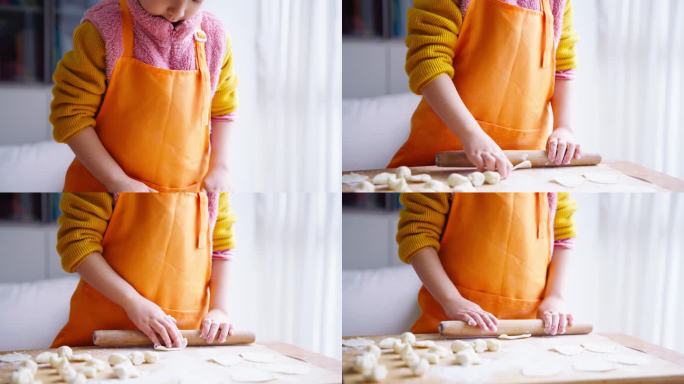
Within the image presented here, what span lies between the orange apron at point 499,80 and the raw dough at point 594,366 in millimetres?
371

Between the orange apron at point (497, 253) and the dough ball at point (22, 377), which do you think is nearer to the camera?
the dough ball at point (22, 377)

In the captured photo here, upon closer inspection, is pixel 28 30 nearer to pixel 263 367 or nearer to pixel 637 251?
pixel 263 367

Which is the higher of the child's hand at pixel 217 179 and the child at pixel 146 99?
the child at pixel 146 99

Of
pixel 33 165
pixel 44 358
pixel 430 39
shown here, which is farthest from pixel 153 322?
pixel 430 39

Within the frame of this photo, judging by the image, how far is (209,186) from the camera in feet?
4.25

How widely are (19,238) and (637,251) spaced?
1043mm

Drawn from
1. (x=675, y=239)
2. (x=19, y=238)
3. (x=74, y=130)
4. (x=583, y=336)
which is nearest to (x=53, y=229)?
(x=19, y=238)

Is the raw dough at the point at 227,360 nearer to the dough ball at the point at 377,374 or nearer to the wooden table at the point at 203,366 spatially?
the wooden table at the point at 203,366

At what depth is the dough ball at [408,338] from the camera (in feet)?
4.40

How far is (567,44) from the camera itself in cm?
136

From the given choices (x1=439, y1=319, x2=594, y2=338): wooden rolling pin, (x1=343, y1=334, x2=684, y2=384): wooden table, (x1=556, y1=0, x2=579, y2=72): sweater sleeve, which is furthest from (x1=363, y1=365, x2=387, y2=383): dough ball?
(x1=556, y1=0, x2=579, y2=72): sweater sleeve

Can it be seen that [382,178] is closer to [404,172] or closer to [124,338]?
[404,172]

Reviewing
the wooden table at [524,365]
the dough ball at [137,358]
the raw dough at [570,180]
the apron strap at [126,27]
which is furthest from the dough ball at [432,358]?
the apron strap at [126,27]

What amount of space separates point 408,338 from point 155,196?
0.47 meters
